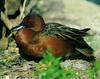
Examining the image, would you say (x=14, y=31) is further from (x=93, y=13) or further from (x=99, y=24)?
(x=93, y=13)

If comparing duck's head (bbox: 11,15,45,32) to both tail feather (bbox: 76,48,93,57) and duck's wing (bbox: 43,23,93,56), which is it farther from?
tail feather (bbox: 76,48,93,57)

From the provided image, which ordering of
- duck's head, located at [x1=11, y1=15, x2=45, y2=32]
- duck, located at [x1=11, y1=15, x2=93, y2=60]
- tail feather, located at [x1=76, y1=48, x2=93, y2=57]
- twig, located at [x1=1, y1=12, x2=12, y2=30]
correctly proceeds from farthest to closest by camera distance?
twig, located at [x1=1, y1=12, x2=12, y2=30] < tail feather, located at [x1=76, y1=48, x2=93, y2=57] < duck's head, located at [x1=11, y1=15, x2=45, y2=32] < duck, located at [x1=11, y1=15, x2=93, y2=60]

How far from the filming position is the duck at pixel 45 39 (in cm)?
903

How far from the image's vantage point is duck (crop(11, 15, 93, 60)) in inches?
356

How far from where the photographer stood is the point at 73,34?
9375 mm

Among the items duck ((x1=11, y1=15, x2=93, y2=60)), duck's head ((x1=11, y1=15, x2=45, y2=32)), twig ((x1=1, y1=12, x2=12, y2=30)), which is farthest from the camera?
twig ((x1=1, y1=12, x2=12, y2=30))

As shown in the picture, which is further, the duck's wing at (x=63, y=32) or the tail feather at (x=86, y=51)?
the tail feather at (x=86, y=51)

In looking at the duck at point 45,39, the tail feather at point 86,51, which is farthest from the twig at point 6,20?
the tail feather at point 86,51

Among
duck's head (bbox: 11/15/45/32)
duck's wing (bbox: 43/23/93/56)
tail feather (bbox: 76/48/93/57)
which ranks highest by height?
duck's head (bbox: 11/15/45/32)

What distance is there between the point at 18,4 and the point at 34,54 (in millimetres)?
2576

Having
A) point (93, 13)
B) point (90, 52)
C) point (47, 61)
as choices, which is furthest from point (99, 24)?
point (47, 61)

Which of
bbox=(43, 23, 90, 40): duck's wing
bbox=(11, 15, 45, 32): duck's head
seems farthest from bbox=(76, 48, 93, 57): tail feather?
bbox=(11, 15, 45, 32): duck's head

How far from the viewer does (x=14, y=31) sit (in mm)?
9484

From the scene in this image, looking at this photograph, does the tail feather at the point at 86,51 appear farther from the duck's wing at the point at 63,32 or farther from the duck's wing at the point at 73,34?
the duck's wing at the point at 63,32
